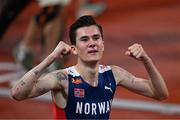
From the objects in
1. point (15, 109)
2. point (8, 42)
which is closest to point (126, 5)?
point (8, 42)

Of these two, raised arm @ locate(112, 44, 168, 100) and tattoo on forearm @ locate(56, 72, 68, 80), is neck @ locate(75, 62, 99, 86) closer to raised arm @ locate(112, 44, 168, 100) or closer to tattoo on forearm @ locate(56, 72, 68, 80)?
tattoo on forearm @ locate(56, 72, 68, 80)

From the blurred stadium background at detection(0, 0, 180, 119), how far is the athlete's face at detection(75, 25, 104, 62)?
117 inches

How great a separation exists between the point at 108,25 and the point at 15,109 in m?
4.19

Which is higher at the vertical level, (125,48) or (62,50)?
(125,48)

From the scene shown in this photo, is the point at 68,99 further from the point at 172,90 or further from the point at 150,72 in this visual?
the point at 172,90

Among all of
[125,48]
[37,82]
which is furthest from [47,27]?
[37,82]

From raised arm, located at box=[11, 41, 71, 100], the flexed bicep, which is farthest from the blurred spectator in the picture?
raised arm, located at box=[11, 41, 71, 100]

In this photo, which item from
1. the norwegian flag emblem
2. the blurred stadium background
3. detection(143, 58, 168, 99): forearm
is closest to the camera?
the norwegian flag emblem

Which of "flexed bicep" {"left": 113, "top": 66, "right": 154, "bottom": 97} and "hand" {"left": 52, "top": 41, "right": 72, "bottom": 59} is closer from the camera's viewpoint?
"hand" {"left": 52, "top": 41, "right": 72, "bottom": 59}

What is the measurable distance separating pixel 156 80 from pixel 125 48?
536 centimetres

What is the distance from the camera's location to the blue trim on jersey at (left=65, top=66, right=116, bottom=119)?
374 cm

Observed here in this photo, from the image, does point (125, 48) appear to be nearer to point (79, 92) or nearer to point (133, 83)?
point (133, 83)

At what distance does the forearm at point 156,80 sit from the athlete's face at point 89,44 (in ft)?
1.18

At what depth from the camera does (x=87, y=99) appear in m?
3.77
